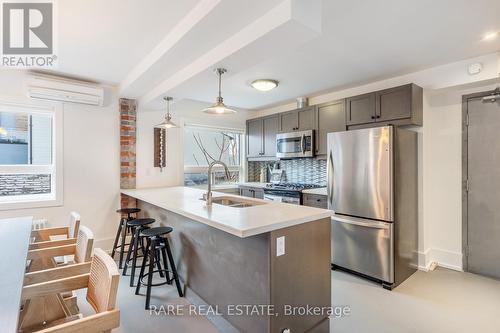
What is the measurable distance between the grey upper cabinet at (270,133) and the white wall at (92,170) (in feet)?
8.34

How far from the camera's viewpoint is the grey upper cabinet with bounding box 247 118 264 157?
201 inches

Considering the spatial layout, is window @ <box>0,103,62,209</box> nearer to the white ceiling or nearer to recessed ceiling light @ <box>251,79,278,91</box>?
the white ceiling

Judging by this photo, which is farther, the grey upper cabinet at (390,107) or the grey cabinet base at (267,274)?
the grey upper cabinet at (390,107)

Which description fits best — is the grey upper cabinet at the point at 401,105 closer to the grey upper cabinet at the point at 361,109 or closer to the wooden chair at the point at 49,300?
the grey upper cabinet at the point at 361,109

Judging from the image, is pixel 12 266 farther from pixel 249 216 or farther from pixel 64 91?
pixel 64 91

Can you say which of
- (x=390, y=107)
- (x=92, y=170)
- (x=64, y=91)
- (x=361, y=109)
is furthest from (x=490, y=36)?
(x=92, y=170)

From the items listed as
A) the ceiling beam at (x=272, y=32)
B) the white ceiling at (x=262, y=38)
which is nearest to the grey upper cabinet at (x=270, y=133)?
the white ceiling at (x=262, y=38)

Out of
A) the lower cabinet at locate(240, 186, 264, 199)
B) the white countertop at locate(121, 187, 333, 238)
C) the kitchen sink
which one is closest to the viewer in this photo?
the white countertop at locate(121, 187, 333, 238)

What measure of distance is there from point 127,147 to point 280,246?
10.2ft

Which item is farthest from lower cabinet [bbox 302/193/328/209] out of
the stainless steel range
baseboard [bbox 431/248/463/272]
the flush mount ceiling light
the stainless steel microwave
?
the flush mount ceiling light

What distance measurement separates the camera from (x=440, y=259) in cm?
336

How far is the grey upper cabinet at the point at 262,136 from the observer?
15.8 ft

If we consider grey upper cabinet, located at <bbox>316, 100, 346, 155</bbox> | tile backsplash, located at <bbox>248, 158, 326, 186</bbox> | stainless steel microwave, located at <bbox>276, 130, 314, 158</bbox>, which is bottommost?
tile backsplash, located at <bbox>248, 158, 326, 186</bbox>

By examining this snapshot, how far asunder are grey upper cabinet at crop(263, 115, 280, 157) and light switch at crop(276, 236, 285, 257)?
3.16m
